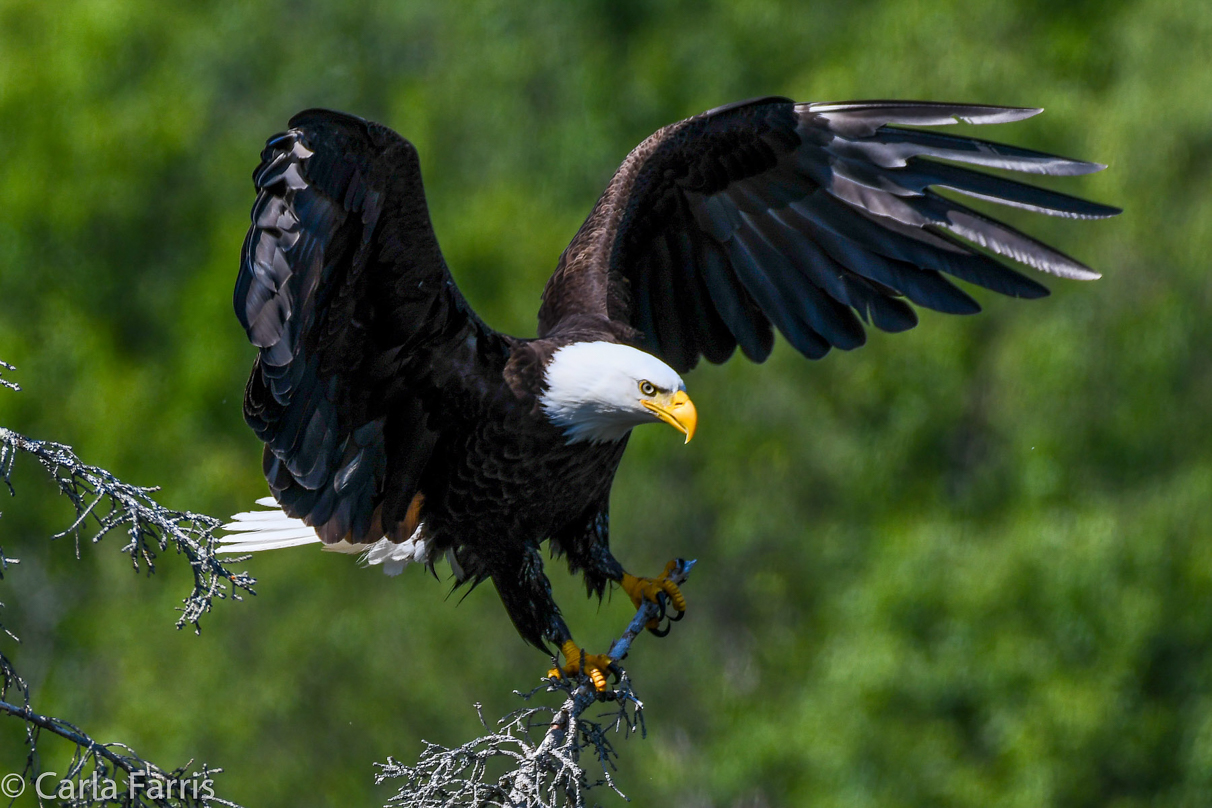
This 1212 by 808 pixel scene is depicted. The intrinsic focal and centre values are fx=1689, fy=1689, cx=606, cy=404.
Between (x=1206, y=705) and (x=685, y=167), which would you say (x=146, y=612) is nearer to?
(x=1206, y=705)

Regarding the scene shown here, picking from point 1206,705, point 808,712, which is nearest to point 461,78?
point 808,712

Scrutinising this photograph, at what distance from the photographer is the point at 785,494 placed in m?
16.8

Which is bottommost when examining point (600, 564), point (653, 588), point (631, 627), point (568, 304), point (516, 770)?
point (516, 770)

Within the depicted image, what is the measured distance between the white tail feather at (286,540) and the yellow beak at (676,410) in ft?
3.66

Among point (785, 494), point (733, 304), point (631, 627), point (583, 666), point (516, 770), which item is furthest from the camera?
point (785, 494)

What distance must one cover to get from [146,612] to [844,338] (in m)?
12.0

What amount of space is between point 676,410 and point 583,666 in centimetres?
84

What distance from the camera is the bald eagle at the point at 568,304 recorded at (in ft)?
14.6

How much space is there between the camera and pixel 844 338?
19.2 ft

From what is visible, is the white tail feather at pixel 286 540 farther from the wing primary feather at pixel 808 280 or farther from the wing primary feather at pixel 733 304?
the wing primary feather at pixel 808 280

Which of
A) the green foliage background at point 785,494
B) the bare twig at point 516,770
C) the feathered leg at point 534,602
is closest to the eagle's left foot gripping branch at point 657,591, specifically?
the feathered leg at point 534,602

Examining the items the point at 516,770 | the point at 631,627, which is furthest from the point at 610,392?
the point at 516,770

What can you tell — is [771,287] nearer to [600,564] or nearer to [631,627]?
[600,564]

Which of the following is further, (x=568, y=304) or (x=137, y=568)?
(x=568, y=304)
